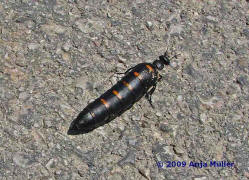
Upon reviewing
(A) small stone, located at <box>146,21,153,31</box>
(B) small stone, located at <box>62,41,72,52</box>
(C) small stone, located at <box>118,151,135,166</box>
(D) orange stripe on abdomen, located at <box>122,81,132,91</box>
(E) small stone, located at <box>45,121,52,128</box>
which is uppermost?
(A) small stone, located at <box>146,21,153,31</box>

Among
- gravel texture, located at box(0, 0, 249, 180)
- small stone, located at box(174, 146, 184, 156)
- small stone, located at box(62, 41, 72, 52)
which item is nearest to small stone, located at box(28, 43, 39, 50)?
gravel texture, located at box(0, 0, 249, 180)

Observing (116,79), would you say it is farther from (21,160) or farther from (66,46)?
(21,160)

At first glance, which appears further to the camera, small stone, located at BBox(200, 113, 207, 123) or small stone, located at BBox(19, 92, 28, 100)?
small stone, located at BBox(200, 113, 207, 123)

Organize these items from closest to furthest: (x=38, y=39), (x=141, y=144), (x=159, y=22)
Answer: (x=141, y=144), (x=38, y=39), (x=159, y=22)

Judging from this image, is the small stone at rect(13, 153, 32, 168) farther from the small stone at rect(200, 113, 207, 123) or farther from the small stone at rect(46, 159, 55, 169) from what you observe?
the small stone at rect(200, 113, 207, 123)

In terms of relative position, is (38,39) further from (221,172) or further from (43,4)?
(221,172)

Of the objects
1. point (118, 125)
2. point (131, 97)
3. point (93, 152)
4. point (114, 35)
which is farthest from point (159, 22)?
point (93, 152)
